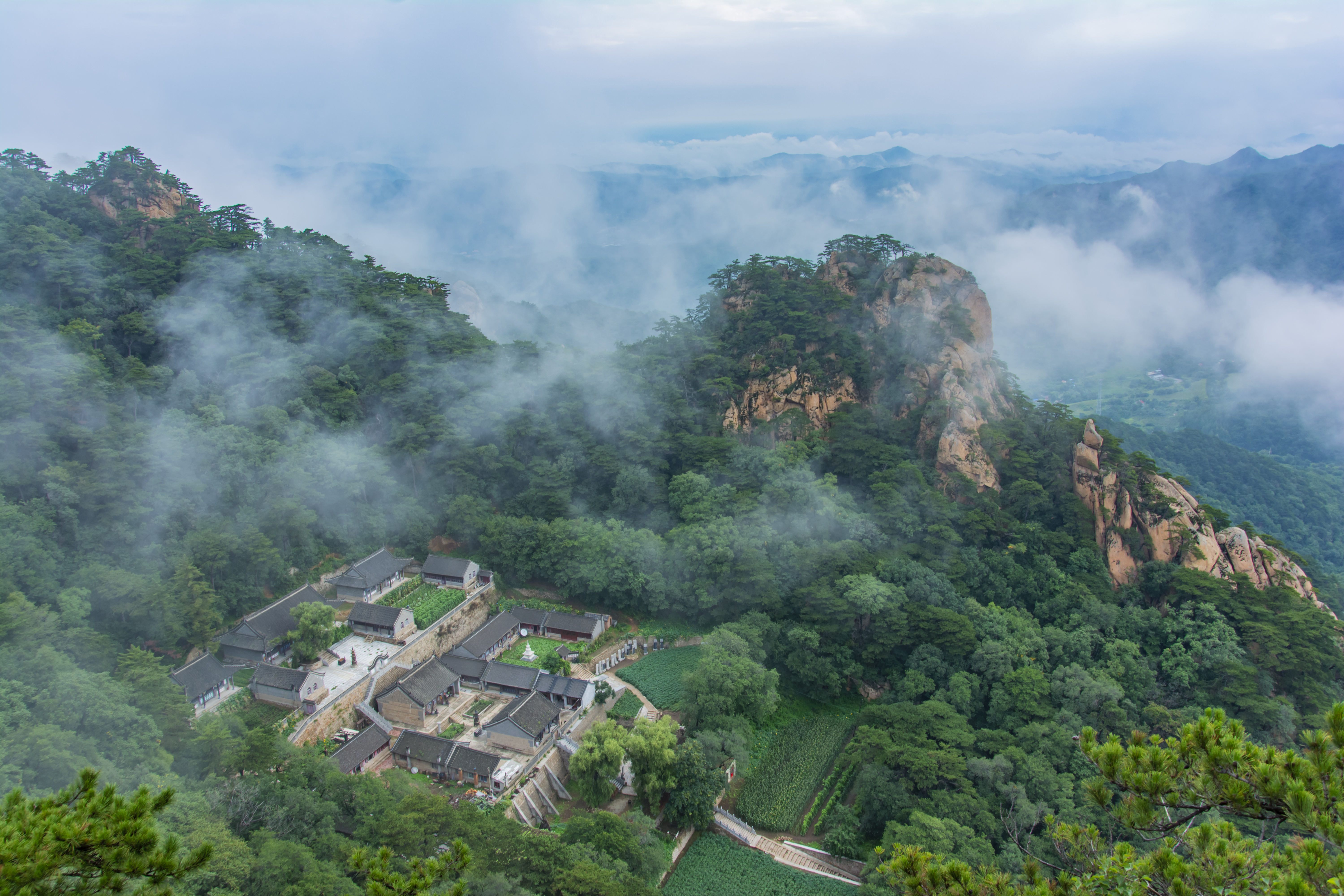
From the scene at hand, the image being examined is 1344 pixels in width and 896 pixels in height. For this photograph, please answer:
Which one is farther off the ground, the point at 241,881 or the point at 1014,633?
the point at 241,881

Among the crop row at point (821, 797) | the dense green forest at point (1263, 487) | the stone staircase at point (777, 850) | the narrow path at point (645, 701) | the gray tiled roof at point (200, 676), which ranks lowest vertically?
the dense green forest at point (1263, 487)

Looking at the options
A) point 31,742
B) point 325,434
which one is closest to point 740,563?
point 325,434

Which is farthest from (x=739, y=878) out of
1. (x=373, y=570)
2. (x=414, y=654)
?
(x=373, y=570)

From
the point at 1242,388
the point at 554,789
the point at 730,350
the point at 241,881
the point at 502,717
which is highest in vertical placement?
the point at 730,350

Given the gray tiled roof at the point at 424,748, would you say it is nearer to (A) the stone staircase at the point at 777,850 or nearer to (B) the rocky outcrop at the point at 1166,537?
(A) the stone staircase at the point at 777,850

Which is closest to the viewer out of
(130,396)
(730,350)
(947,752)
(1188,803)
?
(1188,803)

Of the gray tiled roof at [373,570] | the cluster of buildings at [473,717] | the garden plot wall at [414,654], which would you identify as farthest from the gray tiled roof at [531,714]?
the gray tiled roof at [373,570]

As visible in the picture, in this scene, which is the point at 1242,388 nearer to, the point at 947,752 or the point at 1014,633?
the point at 1014,633
